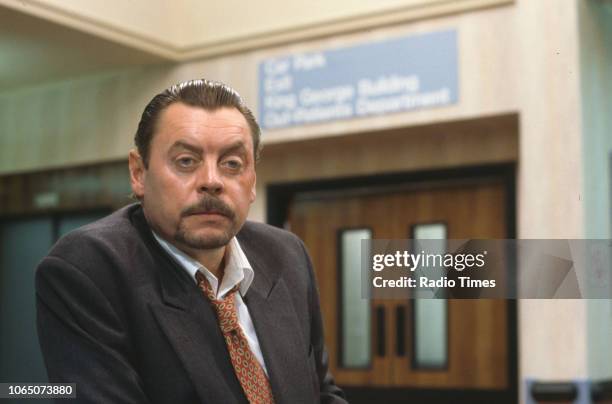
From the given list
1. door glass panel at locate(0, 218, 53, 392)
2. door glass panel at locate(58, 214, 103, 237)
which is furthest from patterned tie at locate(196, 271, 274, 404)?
door glass panel at locate(0, 218, 53, 392)

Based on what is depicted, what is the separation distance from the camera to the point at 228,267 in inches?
55.6

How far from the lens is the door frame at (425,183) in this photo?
472cm

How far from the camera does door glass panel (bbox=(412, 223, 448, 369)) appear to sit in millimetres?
5012

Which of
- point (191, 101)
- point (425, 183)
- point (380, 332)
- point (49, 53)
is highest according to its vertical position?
point (49, 53)

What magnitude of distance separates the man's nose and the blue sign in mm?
3337

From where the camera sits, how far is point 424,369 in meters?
5.05

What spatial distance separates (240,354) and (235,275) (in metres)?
0.14

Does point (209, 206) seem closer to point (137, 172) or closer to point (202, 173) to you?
point (202, 173)

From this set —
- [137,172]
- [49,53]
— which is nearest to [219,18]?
[49,53]

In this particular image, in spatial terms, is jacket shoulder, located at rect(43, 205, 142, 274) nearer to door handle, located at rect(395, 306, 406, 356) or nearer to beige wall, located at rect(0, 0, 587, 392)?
beige wall, located at rect(0, 0, 587, 392)

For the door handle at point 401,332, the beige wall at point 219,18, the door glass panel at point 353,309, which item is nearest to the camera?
the beige wall at point 219,18

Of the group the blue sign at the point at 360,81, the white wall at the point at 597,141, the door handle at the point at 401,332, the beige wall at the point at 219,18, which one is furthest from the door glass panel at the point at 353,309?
→ the white wall at the point at 597,141

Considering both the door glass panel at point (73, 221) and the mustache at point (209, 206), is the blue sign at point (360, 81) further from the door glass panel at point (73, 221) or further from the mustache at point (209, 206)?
the mustache at point (209, 206)

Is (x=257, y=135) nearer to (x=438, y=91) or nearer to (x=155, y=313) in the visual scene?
(x=155, y=313)
